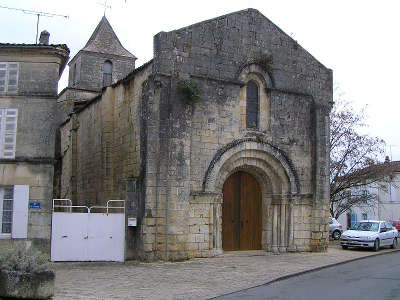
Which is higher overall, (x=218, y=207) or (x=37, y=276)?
(x=218, y=207)

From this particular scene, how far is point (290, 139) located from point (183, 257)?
5624 millimetres

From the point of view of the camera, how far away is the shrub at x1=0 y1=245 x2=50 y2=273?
26.2 feet

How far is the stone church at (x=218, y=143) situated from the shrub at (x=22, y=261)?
5408 mm

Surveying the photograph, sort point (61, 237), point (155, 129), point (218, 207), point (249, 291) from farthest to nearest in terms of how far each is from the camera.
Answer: point (218, 207), point (155, 129), point (61, 237), point (249, 291)

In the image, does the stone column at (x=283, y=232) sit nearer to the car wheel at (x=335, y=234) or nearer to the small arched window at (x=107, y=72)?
the car wheel at (x=335, y=234)

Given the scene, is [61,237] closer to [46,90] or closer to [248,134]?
[46,90]

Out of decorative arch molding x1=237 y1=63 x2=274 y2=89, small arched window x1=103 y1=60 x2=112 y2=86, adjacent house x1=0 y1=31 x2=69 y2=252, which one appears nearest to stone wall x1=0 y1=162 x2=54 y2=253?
adjacent house x1=0 y1=31 x2=69 y2=252

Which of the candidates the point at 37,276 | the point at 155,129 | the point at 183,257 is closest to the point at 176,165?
the point at 155,129

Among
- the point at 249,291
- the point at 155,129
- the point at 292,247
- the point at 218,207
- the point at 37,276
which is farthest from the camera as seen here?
the point at 292,247

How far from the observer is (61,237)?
1298 centimetres

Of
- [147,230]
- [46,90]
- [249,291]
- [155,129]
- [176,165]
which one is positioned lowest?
[249,291]

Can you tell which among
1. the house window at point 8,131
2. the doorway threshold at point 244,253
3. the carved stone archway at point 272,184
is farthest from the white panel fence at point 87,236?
the carved stone archway at point 272,184

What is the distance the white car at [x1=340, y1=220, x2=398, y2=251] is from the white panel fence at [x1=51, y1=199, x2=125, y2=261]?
31.6ft

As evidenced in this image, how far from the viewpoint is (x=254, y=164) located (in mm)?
15914
